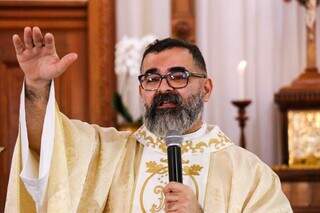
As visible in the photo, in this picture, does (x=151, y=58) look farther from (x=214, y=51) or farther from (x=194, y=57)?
(x=214, y=51)

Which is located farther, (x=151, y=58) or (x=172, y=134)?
(x=151, y=58)

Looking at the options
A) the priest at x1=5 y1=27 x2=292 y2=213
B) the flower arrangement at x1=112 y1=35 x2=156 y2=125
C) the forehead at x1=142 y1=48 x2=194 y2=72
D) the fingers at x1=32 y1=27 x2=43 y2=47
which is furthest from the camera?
the flower arrangement at x1=112 y1=35 x2=156 y2=125

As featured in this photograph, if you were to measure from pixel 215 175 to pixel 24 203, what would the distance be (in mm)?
579

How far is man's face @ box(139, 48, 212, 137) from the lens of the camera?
2.36 m

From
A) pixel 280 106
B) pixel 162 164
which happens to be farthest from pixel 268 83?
pixel 162 164

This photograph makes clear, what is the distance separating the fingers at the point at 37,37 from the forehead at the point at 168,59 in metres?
0.38

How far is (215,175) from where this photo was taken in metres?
2.49

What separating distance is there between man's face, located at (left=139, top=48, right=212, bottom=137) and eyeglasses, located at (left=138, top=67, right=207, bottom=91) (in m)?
0.01

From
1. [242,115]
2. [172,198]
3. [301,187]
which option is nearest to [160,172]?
[172,198]

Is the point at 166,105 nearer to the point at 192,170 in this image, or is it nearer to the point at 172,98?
the point at 172,98

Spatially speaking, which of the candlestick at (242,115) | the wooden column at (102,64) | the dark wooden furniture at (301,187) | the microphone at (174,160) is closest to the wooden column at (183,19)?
the wooden column at (102,64)

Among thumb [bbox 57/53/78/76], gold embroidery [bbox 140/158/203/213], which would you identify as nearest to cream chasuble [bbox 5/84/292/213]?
gold embroidery [bbox 140/158/203/213]

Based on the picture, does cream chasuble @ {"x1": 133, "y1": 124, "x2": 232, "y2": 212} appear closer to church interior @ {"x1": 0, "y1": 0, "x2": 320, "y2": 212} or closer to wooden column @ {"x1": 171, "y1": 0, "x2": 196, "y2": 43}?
church interior @ {"x1": 0, "y1": 0, "x2": 320, "y2": 212}

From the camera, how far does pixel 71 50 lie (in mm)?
5074
